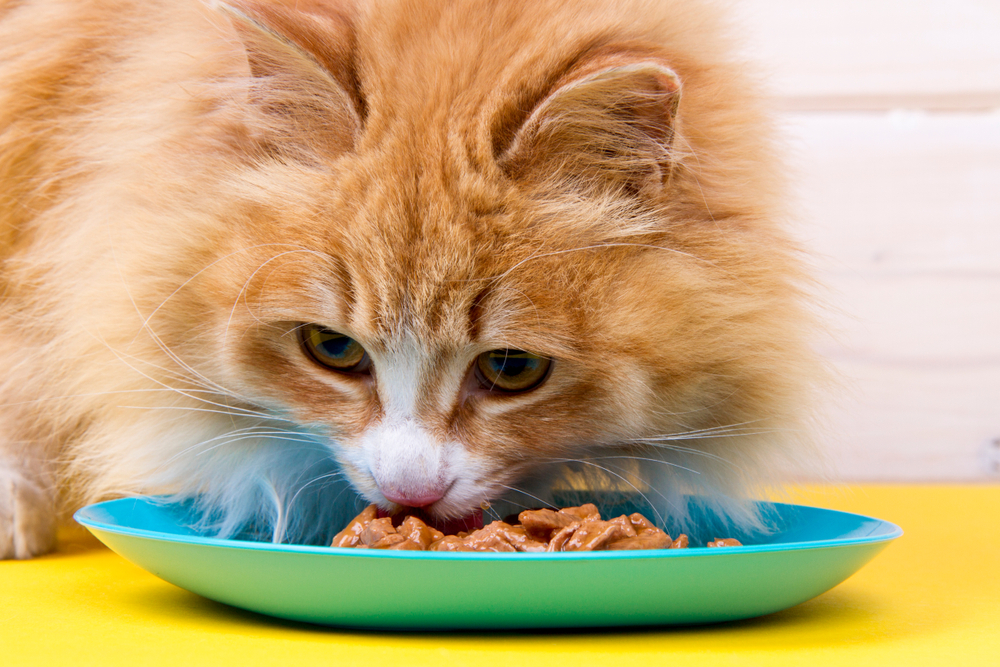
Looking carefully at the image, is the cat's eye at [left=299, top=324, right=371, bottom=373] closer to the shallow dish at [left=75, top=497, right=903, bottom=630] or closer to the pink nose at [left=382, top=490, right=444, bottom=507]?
the pink nose at [left=382, top=490, right=444, bottom=507]

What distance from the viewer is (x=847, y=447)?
2.69m

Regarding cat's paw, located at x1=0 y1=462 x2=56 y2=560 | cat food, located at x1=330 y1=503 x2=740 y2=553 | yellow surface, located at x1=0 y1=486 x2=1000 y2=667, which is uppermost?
cat food, located at x1=330 y1=503 x2=740 y2=553

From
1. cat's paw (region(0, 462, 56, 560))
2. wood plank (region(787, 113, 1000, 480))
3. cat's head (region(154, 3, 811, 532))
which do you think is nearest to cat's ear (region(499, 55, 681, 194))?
cat's head (region(154, 3, 811, 532))

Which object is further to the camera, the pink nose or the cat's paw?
the cat's paw

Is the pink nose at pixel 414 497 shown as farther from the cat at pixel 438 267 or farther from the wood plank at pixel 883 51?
the wood plank at pixel 883 51

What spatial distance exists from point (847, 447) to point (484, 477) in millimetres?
1835

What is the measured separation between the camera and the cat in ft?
3.68

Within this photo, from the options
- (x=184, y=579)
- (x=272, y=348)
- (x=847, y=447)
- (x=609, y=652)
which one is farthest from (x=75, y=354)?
(x=847, y=447)

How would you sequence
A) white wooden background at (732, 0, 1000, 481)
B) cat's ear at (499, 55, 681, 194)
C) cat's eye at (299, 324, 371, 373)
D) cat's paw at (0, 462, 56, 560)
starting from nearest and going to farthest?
cat's ear at (499, 55, 681, 194), cat's eye at (299, 324, 371, 373), cat's paw at (0, 462, 56, 560), white wooden background at (732, 0, 1000, 481)

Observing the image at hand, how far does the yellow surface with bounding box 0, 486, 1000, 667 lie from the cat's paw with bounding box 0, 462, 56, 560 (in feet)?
0.22

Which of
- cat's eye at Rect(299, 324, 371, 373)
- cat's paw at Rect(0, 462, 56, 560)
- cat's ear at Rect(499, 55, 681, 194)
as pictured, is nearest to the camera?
cat's ear at Rect(499, 55, 681, 194)

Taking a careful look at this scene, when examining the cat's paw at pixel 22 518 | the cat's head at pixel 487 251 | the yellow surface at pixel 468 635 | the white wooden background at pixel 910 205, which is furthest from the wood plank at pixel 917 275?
the cat's paw at pixel 22 518

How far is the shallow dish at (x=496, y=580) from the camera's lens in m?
0.90

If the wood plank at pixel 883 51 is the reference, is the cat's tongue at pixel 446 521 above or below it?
below
